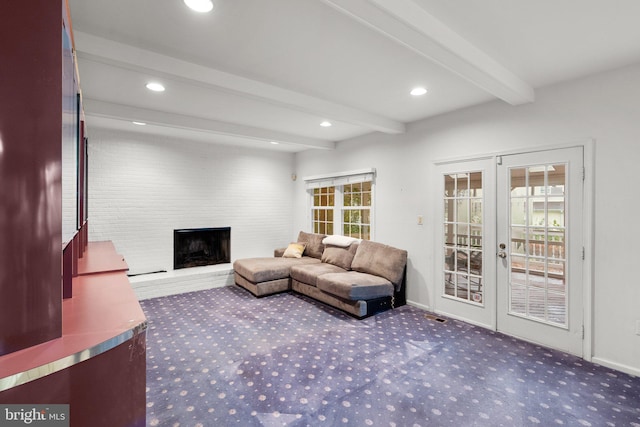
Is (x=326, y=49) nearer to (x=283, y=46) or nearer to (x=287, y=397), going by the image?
(x=283, y=46)

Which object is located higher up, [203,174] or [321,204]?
[203,174]

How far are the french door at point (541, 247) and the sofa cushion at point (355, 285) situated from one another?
1.29 meters

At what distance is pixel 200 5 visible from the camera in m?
1.78

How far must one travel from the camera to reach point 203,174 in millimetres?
5430

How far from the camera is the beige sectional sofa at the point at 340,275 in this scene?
3.79 metres

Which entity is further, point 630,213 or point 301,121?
point 301,121

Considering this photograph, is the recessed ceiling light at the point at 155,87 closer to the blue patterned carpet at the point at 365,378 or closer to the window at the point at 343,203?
the blue patterned carpet at the point at 365,378

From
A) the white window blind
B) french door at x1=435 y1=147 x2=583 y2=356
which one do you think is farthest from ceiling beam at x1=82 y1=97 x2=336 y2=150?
french door at x1=435 y1=147 x2=583 y2=356

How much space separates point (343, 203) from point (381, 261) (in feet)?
5.19

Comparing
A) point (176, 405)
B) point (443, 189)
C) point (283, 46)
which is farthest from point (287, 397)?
point (443, 189)

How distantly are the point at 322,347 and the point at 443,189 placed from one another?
2.39 m

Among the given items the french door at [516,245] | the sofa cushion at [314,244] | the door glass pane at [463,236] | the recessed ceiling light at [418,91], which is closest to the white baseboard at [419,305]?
the french door at [516,245]

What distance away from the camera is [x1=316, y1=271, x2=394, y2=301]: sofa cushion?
369 cm

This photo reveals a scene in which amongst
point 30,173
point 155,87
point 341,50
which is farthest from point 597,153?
point 155,87
